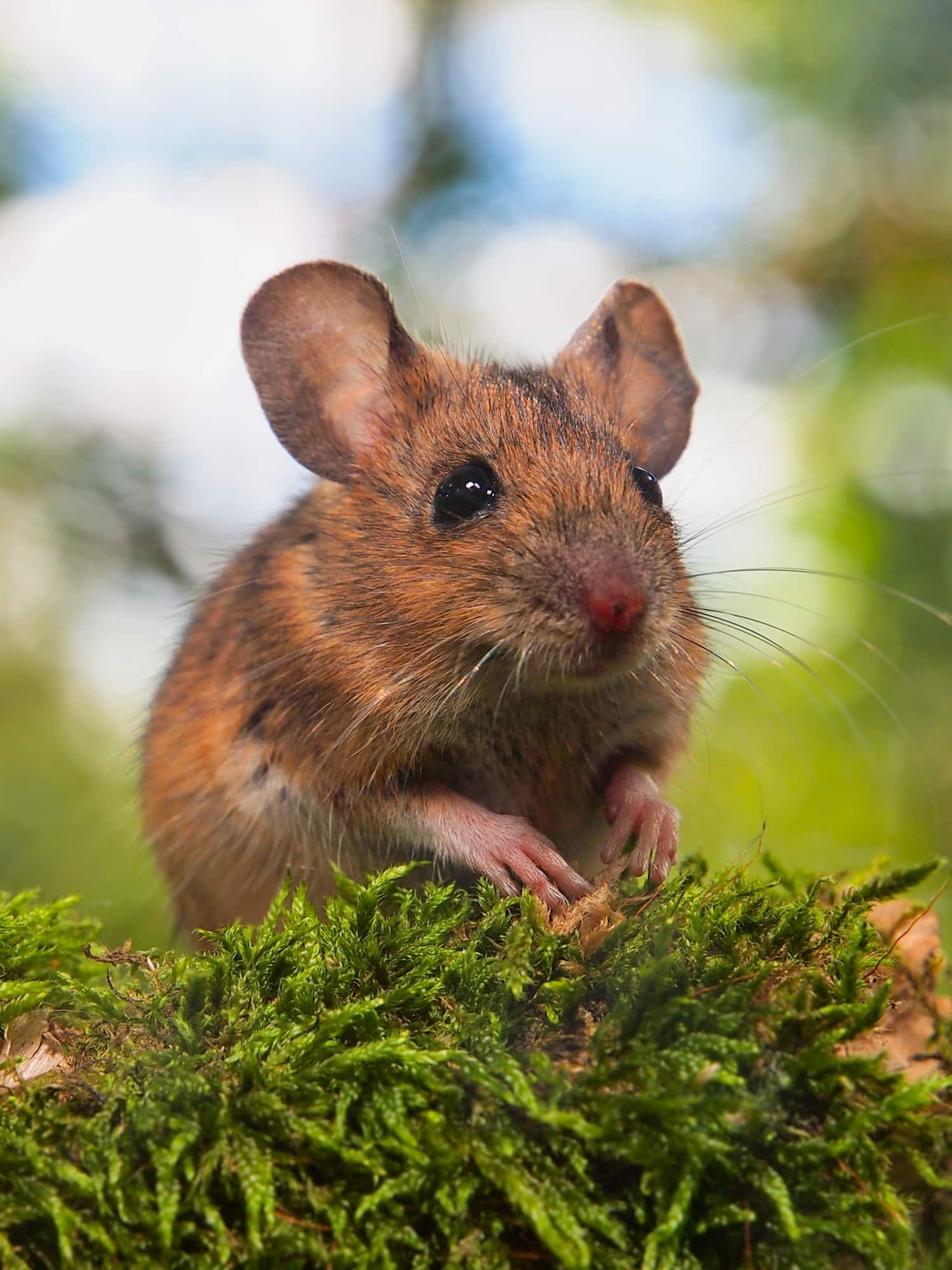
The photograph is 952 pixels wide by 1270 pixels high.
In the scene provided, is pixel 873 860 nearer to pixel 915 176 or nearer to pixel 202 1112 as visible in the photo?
pixel 202 1112

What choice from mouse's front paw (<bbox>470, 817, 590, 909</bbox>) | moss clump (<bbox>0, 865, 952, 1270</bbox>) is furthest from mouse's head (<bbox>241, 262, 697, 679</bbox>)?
moss clump (<bbox>0, 865, 952, 1270</bbox>)

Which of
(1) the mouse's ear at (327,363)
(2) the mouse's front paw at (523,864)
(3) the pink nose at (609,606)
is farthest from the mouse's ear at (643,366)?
(2) the mouse's front paw at (523,864)

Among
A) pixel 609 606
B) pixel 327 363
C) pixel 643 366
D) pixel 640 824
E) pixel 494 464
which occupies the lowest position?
pixel 640 824

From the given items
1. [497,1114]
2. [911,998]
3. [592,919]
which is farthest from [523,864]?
[911,998]

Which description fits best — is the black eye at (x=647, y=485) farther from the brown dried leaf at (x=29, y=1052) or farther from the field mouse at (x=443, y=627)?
the brown dried leaf at (x=29, y=1052)

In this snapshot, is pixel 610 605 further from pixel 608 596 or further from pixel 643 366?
pixel 643 366

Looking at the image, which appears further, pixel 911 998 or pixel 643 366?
pixel 643 366

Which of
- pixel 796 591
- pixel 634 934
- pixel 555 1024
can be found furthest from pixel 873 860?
pixel 796 591
